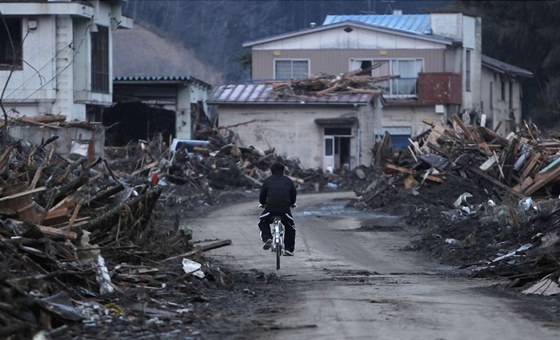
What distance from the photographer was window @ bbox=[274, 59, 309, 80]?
63.9 meters

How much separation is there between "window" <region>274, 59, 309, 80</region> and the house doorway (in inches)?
383

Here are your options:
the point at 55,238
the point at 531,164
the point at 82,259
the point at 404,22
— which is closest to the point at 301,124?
the point at 404,22

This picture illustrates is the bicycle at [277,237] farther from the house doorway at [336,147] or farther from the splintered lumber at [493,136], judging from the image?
the house doorway at [336,147]

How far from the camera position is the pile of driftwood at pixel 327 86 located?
177 ft

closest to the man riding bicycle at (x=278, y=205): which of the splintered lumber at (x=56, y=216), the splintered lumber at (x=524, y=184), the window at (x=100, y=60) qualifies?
the splintered lumber at (x=56, y=216)

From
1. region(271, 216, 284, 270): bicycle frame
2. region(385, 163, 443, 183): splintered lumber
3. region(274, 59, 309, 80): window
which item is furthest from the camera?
region(274, 59, 309, 80): window

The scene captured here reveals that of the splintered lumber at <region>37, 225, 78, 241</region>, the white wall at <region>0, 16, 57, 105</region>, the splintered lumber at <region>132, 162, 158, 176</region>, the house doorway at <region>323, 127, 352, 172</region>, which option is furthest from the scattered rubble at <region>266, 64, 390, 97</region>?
the splintered lumber at <region>37, 225, 78, 241</region>

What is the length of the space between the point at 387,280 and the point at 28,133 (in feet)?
46.9

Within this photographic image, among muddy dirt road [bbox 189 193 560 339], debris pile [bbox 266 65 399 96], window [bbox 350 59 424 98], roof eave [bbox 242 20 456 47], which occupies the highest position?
roof eave [bbox 242 20 456 47]

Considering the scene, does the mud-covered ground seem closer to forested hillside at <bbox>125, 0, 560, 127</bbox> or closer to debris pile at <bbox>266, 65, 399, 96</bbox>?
debris pile at <bbox>266, 65, 399, 96</bbox>

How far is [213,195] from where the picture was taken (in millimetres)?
39969

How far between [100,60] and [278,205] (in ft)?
93.7

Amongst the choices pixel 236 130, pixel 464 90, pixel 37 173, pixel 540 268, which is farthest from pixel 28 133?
pixel 464 90

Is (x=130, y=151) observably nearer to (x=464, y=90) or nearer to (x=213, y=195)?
(x=213, y=195)
